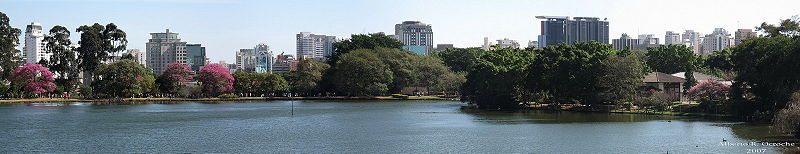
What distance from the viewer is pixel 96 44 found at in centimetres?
8900

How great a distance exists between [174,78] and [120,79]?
23.2 feet

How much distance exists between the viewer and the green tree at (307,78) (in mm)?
95625

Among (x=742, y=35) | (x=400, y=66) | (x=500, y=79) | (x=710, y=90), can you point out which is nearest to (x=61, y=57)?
(x=400, y=66)

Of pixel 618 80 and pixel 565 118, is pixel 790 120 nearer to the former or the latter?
pixel 565 118

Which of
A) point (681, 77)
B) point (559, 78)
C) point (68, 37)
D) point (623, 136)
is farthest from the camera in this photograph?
point (68, 37)

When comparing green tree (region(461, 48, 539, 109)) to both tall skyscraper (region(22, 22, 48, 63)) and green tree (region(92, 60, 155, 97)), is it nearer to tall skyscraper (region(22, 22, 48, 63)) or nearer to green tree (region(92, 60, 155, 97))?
green tree (region(92, 60, 155, 97))

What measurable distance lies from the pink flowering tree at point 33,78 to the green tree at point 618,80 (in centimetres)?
5067

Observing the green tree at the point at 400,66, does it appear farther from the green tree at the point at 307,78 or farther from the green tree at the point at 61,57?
the green tree at the point at 61,57

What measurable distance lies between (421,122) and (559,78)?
45.1 feet

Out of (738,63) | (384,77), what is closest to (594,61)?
(738,63)

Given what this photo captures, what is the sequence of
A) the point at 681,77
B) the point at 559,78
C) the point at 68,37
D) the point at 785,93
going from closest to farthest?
1. the point at 785,93
2. the point at 559,78
3. the point at 681,77
4. the point at 68,37

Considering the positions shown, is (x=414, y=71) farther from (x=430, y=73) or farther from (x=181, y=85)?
(x=181, y=85)

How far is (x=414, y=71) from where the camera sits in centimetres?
9381

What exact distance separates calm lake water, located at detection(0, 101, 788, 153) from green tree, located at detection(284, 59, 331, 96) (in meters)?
41.8
